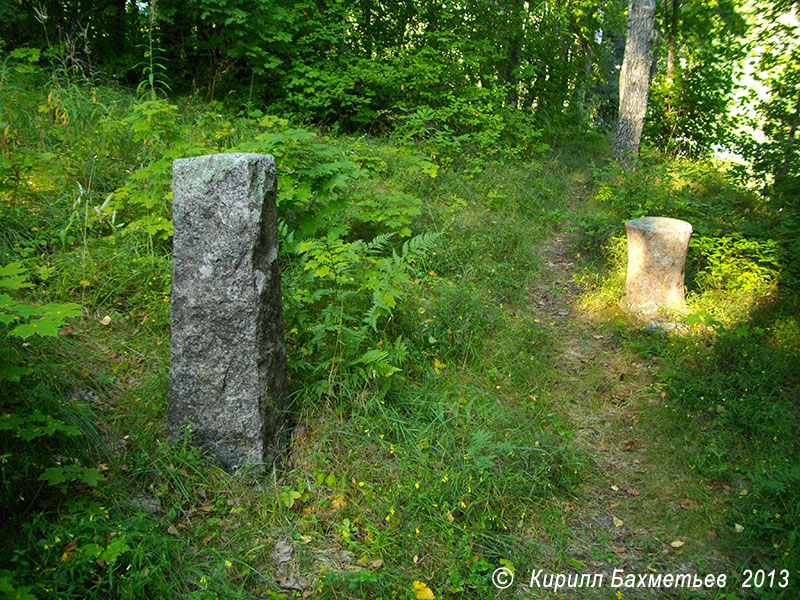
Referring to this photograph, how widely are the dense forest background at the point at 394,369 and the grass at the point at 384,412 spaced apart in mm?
20

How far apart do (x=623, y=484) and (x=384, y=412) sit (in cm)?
183

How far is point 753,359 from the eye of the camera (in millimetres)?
4613

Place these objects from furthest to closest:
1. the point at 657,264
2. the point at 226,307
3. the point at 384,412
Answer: the point at 657,264
the point at 384,412
the point at 226,307

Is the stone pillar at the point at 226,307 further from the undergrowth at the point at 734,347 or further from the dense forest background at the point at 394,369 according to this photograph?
the undergrowth at the point at 734,347

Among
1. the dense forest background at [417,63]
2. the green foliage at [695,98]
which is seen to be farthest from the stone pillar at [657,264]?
the green foliage at [695,98]

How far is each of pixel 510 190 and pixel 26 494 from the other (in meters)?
7.45

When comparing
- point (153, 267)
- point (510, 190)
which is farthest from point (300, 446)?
point (510, 190)

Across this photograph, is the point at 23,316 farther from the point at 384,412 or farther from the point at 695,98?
the point at 695,98

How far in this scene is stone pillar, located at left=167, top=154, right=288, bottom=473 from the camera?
9.75 ft

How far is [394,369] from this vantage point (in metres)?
3.54

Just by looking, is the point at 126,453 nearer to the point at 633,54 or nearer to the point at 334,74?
the point at 334,74

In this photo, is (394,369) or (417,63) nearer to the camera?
(394,369)

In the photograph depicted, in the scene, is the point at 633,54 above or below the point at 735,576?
above

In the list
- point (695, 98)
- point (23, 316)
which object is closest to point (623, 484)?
point (23, 316)
